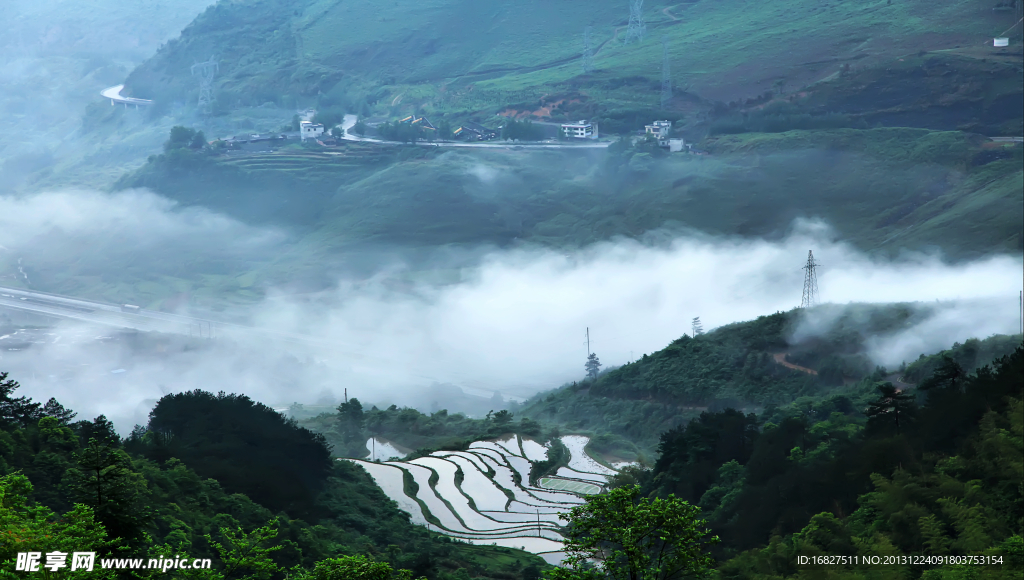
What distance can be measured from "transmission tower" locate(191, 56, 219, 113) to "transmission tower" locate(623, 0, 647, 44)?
4565 centimetres

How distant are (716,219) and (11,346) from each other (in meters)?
48.1

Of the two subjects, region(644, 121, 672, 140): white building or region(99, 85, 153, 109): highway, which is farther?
region(99, 85, 153, 109): highway

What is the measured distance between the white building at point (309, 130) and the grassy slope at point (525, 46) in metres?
12.6

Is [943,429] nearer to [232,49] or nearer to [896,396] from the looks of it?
[896,396]

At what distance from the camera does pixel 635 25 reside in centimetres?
9838

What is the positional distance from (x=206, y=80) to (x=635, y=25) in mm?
47261

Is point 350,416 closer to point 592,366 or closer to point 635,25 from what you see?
point 592,366

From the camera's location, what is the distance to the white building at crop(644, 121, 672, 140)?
3290 inches

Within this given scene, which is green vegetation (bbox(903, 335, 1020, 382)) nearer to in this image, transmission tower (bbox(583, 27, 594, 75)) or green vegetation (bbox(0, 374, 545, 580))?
green vegetation (bbox(0, 374, 545, 580))

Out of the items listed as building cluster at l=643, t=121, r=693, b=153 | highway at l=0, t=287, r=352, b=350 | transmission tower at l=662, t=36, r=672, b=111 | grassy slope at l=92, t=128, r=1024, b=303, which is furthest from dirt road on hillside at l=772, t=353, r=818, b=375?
transmission tower at l=662, t=36, r=672, b=111

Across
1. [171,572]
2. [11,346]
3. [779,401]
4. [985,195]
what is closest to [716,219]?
[985,195]

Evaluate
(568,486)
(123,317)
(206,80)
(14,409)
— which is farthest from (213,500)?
(206,80)

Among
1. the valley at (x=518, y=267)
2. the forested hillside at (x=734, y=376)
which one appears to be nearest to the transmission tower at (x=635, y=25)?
the valley at (x=518, y=267)

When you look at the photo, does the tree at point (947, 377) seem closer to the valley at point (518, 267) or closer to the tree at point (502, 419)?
the valley at point (518, 267)
